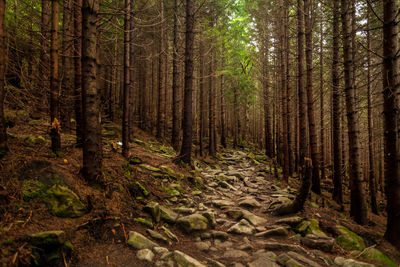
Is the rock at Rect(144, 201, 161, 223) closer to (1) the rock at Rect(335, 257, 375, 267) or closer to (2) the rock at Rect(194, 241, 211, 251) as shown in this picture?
(2) the rock at Rect(194, 241, 211, 251)

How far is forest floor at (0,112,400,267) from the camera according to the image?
2461mm

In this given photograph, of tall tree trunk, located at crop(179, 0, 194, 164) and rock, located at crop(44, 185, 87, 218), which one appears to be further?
tall tree trunk, located at crop(179, 0, 194, 164)

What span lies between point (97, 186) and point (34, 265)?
68.0 inches

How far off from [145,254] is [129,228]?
0.68 m

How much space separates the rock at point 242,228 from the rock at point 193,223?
0.58 meters

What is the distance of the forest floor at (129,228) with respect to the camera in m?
2.46

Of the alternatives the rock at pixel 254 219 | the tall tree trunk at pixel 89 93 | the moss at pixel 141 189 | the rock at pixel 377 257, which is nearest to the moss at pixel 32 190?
the tall tree trunk at pixel 89 93

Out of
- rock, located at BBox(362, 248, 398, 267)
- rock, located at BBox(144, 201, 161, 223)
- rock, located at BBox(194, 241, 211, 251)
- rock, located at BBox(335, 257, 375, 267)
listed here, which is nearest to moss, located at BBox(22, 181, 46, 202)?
rock, located at BBox(144, 201, 161, 223)

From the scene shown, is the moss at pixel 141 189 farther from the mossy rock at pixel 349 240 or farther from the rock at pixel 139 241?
the mossy rock at pixel 349 240

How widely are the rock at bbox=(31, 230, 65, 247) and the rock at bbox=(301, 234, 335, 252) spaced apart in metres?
4.05

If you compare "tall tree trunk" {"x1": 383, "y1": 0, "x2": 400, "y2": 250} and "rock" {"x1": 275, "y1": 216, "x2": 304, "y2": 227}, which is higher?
"tall tree trunk" {"x1": 383, "y1": 0, "x2": 400, "y2": 250}

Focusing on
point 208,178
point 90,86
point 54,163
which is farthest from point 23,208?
point 208,178

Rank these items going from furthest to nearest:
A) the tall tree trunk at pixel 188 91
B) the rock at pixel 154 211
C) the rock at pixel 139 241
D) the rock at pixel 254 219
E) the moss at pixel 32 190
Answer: the tall tree trunk at pixel 188 91 < the rock at pixel 254 219 < the rock at pixel 154 211 < the rock at pixel 139 241 < the moss at pixel 32 190

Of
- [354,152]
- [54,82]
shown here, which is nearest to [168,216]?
[54,82]
